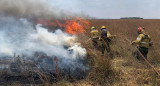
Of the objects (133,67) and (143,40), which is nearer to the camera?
(133,67)

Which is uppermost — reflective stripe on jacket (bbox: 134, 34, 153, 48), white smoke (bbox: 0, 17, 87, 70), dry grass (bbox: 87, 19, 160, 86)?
reflective stripe on jacket (bbox: 134, 34, 153, 48)

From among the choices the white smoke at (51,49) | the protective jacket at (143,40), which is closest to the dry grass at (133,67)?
the protective jacket at (143,40)

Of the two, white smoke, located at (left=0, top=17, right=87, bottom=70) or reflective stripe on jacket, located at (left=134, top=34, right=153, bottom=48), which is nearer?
white smoke, located at (left=0, top=17, right=87, bottom=70)

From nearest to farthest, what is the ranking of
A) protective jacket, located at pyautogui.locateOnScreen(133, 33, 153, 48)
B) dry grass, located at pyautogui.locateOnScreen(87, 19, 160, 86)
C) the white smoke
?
dry grass, located at pyautogui.locateOnScreen(87, 19, 160, 86), the white smoke, protective jacket, located at pyautogui.locateOnScreen(133, 33, 153, 48)

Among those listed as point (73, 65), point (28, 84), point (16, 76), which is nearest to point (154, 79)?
point (73, 65)

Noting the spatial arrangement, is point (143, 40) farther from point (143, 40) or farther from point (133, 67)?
point (133, 67)

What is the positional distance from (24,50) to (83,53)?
305 cm

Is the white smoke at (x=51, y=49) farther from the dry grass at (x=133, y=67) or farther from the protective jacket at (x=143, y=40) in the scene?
the protective jacket at (x=143, y=40)

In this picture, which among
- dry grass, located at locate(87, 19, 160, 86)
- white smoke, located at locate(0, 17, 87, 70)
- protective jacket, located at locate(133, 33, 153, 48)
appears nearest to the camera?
dry grass, located at locate(87, 19, 160, 86)

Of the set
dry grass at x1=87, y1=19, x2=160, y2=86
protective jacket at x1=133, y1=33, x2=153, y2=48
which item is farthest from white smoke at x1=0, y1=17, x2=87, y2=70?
protective jacket at x1=133, y1=33, x2=153, y2=48

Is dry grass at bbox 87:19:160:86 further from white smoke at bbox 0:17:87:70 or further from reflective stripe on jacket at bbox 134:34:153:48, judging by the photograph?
white smoke at bbox 0:17:87:70

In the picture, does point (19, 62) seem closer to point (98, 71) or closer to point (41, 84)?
point (41, 84)

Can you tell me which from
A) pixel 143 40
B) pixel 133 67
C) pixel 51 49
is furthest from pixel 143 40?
pixel 51 49

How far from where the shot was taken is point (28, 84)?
13.9ft
